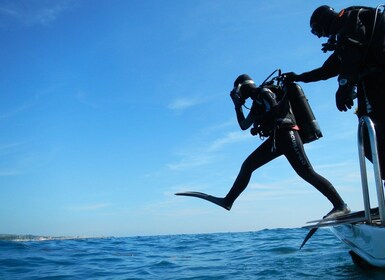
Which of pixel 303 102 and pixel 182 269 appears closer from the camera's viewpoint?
pixel 303 102

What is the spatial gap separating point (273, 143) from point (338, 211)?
3.60 ft

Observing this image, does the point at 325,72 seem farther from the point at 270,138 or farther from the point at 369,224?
the point at 369,224

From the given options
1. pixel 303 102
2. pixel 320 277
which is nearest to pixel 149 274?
pixel 320 277

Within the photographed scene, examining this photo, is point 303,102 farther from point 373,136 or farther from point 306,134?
point 373,136

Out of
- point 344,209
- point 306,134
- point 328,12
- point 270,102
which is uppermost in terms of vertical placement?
point 328,12

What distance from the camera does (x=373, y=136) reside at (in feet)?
9.05

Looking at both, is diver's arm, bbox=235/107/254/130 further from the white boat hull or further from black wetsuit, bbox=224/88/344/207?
the white boat hull

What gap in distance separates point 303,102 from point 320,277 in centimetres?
217

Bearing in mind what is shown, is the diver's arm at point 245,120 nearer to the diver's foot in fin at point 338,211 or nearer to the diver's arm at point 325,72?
the diver's arm at point 325,72

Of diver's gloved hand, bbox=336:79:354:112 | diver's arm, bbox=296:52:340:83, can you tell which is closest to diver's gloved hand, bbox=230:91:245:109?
diver's arm, bbox=296:52:340:83

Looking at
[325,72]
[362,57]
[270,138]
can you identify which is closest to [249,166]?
[270,138]

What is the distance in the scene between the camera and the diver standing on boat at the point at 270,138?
415cm

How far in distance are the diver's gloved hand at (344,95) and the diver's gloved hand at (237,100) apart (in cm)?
152

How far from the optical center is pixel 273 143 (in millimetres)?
4355
